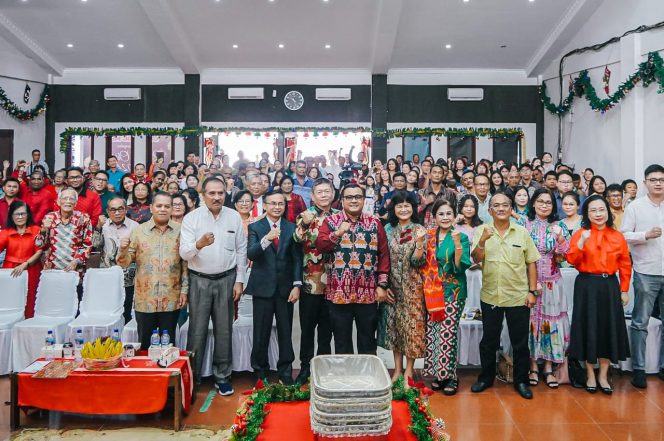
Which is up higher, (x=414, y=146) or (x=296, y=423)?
(x=414, y=146)

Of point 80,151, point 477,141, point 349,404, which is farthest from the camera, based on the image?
point 80,151

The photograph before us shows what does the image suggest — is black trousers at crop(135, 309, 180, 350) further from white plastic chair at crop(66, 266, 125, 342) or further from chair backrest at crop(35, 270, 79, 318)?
chair backrest at crop(35, 270, 79, 318)

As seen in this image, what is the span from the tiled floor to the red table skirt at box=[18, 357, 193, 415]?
0.60 ft

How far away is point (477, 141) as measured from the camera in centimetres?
1242

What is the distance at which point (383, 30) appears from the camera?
9.51 metres

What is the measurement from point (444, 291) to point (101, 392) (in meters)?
2.37

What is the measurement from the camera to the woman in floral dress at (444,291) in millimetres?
3555

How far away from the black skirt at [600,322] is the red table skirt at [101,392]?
3013 mm

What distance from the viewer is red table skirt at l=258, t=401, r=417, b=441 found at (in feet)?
6.77

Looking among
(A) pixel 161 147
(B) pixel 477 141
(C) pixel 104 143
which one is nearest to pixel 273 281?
(B) pixel 477 141

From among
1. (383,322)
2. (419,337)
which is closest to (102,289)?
(383,322)

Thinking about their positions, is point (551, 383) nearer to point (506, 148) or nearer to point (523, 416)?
point (523, 416)

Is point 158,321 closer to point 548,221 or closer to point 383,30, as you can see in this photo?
point 548,221

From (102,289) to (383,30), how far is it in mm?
7264
